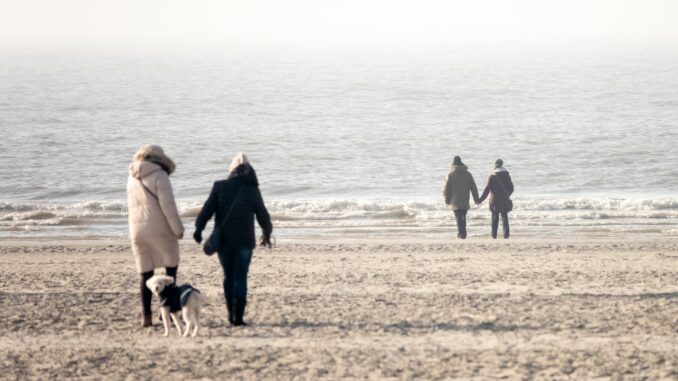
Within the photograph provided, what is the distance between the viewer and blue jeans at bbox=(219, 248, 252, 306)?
8875 mm

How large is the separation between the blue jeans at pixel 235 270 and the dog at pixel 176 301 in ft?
0.94

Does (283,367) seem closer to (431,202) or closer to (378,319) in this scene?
(378,319)

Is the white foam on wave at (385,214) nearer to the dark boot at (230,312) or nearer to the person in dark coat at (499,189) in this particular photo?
the person in dark coat at (499,189)

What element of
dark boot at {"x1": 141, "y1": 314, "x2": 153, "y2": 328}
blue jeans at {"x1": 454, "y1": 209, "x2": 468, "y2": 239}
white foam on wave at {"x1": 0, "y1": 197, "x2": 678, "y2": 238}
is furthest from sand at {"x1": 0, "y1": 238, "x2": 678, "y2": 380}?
white foam on wave at {"x1": 0, "y1": 197, "x2": 678, "y2": 238}

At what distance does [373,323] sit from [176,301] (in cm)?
174

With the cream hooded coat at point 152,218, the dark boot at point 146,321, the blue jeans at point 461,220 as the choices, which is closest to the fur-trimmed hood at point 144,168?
the cream hooded coat at point 152,218

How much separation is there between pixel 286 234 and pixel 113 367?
42.4 ft

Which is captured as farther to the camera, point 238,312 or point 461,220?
point 461,220

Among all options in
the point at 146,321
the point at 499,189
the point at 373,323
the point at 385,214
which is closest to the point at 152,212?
the point at 146,321

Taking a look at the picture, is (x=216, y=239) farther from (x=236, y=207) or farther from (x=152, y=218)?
(x=152, y=218)

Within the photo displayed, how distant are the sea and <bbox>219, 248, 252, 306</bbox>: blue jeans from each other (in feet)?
37.1

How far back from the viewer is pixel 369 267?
12766mm

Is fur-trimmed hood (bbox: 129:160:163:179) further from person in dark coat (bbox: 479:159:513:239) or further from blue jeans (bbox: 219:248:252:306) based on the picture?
person in dark coat (bbox: 479:159:513:239)

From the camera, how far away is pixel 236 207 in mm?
8766
